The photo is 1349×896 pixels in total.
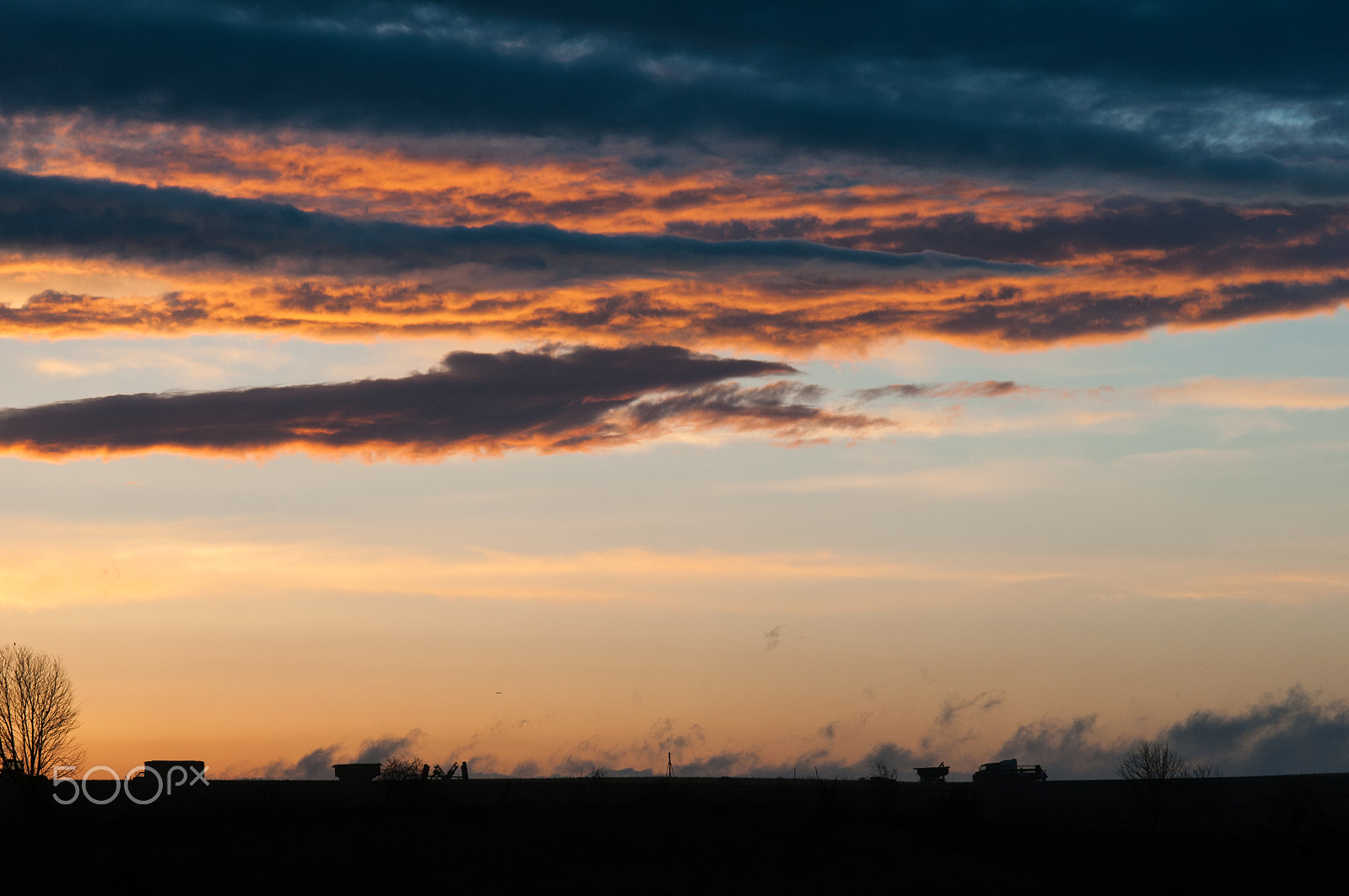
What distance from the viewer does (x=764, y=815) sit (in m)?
99.1

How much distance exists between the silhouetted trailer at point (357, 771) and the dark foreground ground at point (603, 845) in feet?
177

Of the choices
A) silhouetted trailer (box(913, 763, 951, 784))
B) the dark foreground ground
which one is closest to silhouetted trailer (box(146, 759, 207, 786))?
the dark foreground ground

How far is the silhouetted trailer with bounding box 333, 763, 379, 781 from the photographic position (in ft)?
548

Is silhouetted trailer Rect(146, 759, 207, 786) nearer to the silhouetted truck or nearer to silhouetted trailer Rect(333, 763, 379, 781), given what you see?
silhouetted trailer Rect(333, 763, 379, 781)

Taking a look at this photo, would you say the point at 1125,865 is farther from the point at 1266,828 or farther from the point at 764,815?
the point at 1266,828

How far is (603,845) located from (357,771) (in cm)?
9394

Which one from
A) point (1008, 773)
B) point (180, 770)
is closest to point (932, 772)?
point (1008, 773)

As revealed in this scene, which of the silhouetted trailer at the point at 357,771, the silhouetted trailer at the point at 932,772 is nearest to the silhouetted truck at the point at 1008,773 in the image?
the silhouetted trailer at the point at 932,772

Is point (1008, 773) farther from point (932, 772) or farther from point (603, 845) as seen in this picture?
point (603, 845)

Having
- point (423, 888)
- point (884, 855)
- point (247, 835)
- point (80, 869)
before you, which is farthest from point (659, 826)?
point (80, 869)

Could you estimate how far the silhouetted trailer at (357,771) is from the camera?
167087 millimetres

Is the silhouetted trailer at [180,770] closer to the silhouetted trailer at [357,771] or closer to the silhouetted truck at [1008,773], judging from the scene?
the silhouetted trailer at [357,771]

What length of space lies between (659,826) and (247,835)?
92.6ft

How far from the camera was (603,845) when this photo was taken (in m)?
84.2
